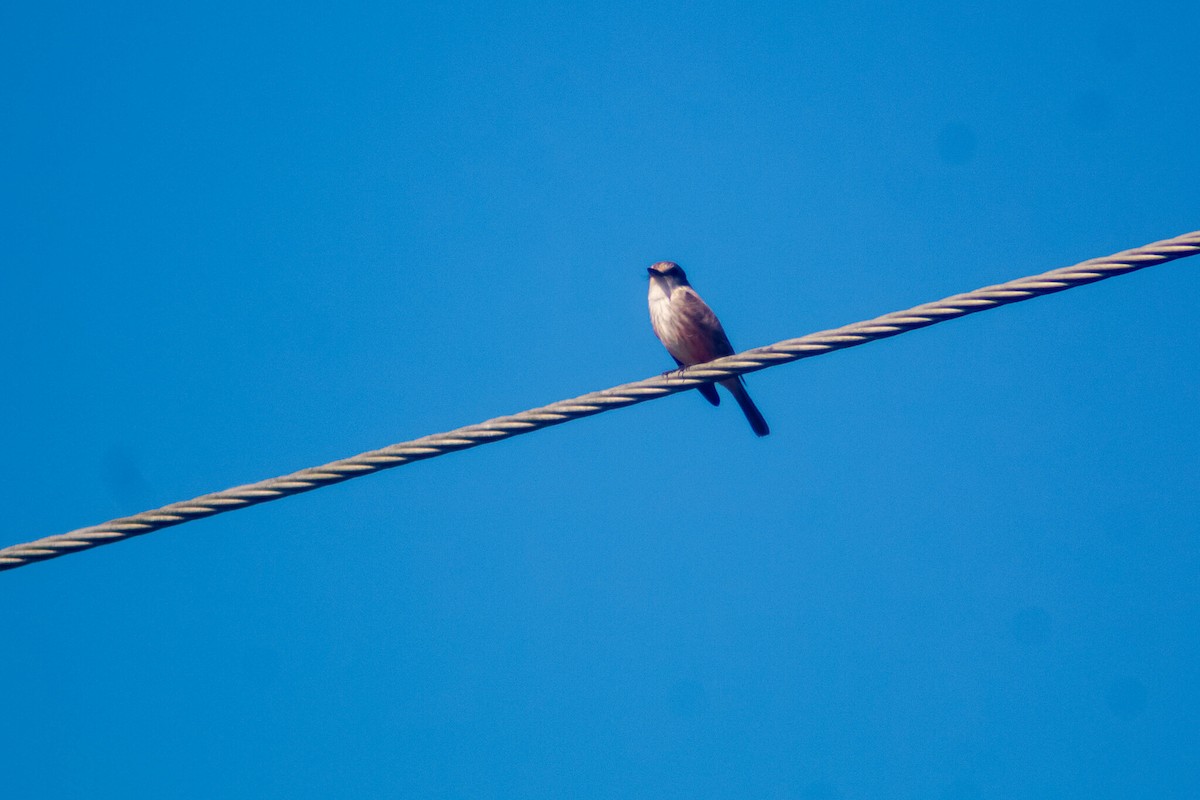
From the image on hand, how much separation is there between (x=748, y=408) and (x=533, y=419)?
4.31 metres

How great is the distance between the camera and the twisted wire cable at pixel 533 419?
123 inches

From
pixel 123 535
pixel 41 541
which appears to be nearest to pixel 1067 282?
pixel 123 535

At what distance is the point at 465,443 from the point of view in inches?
130

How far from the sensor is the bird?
7.30 meters

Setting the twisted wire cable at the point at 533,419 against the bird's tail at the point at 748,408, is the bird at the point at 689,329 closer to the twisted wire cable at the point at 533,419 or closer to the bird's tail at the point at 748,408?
the bird's tail at the point at 748,408

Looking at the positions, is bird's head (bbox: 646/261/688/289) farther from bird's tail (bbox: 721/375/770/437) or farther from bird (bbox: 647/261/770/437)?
bird's tail (bbox: 721/375/770/437)

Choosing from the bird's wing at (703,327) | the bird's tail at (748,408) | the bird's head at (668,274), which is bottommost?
the bird's tail at (748,408)

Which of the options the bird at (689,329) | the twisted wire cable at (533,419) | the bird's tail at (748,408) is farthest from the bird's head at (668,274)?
the twisted wire cable at (533,419)

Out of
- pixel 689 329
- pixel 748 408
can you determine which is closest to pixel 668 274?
pixel 689 329

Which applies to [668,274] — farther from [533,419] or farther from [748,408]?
[533,419]

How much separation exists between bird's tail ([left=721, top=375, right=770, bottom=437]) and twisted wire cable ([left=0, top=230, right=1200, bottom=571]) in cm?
385

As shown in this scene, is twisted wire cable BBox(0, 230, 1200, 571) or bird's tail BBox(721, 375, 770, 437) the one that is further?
bird's tail BBox(721, 375, 770, 437)

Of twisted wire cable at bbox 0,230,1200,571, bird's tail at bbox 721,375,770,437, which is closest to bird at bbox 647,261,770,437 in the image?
bird's tail at bbox 721,375,770,437

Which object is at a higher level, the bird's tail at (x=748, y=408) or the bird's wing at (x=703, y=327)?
the bird's wing at (x=703, y=327)
